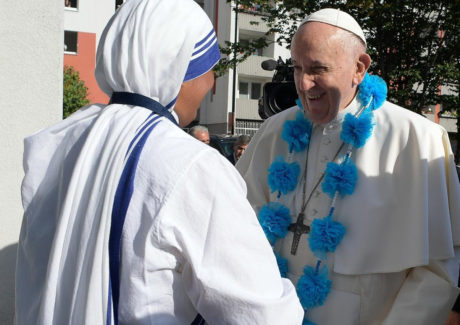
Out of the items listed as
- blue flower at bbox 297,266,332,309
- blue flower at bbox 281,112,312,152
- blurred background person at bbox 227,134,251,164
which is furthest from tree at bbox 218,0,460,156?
blue flower at bbox 297,266,332,309

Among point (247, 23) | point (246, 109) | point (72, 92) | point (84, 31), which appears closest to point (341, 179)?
point (72, 92)

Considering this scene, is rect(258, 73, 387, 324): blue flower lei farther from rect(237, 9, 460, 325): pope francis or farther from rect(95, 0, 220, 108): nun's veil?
rect(95, 0, 220, 108): nun's veil

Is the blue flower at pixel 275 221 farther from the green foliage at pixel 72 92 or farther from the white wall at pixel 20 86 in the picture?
the green foliage at pixel 72 92

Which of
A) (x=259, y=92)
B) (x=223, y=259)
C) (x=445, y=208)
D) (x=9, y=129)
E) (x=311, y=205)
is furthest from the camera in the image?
(x=259, y=92)

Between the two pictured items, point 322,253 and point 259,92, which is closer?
point 322,253

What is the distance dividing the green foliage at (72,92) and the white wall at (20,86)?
20.7m

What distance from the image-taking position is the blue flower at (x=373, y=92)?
2510 mm

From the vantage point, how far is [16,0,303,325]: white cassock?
1113 millimetres

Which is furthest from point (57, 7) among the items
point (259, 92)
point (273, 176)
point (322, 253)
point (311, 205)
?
point (259, 92)

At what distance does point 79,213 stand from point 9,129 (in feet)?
8.31

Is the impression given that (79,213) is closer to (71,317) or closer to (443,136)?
(71,317)

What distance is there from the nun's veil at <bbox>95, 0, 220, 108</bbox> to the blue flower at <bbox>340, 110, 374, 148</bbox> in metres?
1.29

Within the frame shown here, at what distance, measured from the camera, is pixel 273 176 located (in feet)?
8.40

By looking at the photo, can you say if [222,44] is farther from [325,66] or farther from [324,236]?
[324,236]
